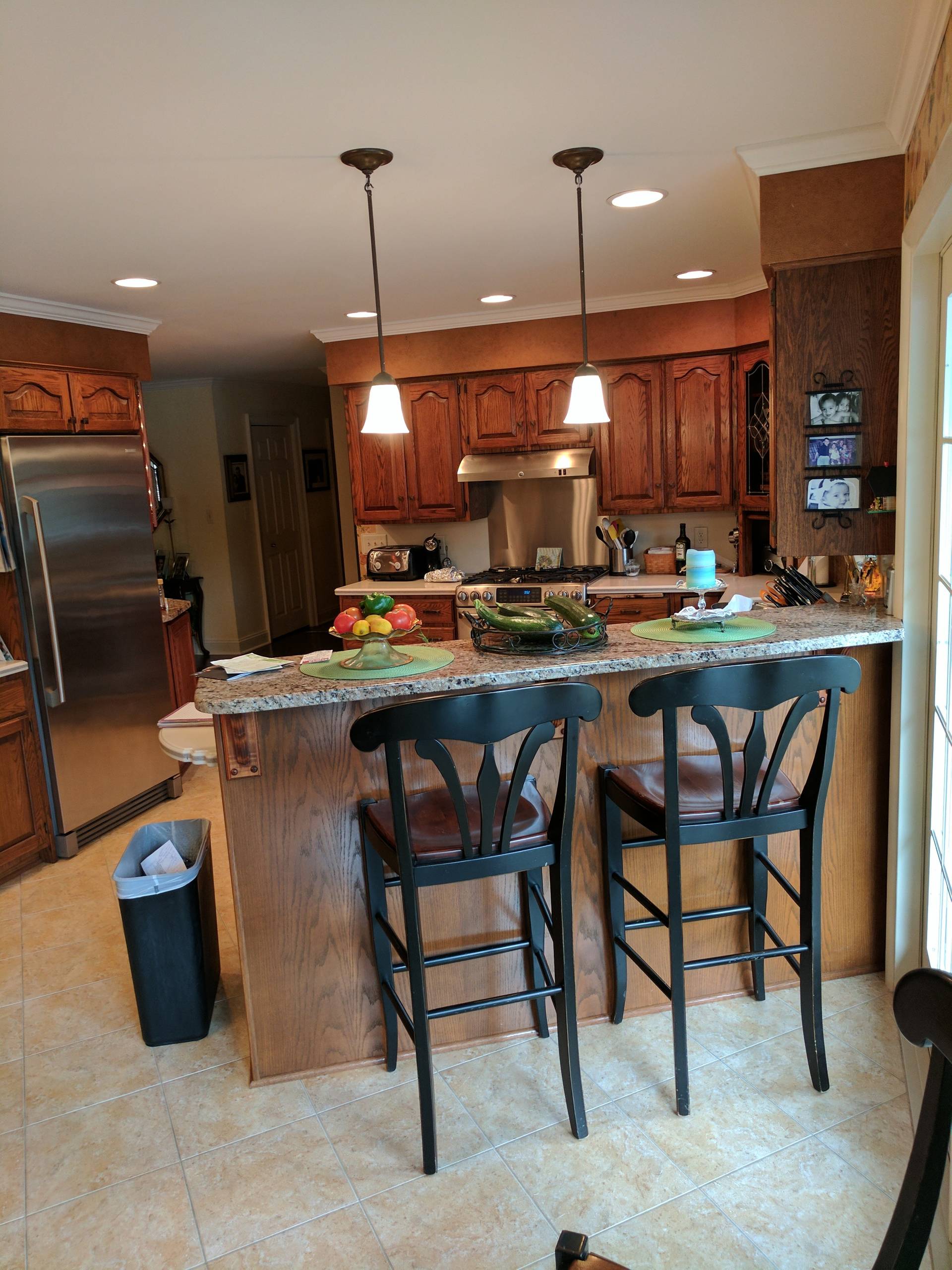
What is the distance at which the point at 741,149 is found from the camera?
250 cm

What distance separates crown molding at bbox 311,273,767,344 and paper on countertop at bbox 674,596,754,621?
2568mm

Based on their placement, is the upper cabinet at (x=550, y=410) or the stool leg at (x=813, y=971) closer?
the stool leg at (x=813, y=971)

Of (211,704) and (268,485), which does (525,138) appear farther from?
(268,485)

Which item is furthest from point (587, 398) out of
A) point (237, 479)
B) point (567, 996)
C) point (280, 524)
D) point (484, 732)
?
point (280, 524)

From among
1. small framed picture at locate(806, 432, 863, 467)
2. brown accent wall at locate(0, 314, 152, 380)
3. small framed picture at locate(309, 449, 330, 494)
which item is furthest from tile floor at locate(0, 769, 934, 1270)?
small framed picture at locate(309, 449, 330, 494)

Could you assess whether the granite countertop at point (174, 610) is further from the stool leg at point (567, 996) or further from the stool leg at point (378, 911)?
the stool leg at point (567, 996)

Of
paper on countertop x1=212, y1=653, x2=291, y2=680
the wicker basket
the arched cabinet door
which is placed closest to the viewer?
paper on countertop x1=212, y1=653, x2=291, y2=680

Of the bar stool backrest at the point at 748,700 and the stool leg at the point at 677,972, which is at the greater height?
the bar stool backrest at the point at 748,700

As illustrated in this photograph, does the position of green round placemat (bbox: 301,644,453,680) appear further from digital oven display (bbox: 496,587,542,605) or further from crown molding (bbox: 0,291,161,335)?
digital oven display (bbox: 496,587,542,605)

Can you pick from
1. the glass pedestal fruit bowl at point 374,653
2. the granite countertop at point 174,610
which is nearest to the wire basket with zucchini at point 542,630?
the glass pedestal fruit bowl at point 374,653

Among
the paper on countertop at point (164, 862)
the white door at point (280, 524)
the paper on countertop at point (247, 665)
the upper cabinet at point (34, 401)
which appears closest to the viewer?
the paper on countertop at point (247, 665)

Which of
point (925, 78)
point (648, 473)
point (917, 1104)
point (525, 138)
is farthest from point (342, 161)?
point (648, 473)

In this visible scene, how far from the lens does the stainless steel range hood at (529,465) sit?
A: 510 cm

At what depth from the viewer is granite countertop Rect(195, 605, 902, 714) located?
2.14m
